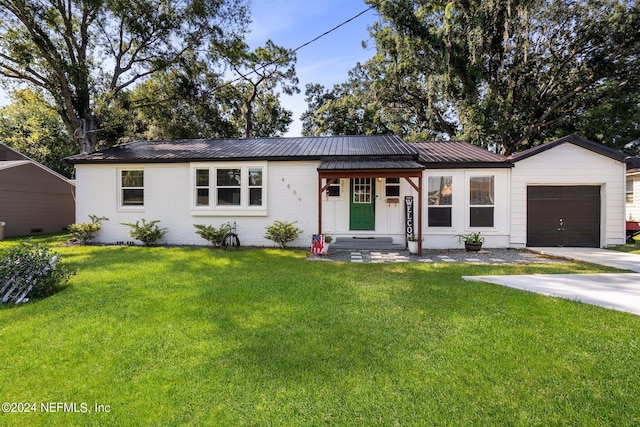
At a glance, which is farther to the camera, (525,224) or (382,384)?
(525,224)

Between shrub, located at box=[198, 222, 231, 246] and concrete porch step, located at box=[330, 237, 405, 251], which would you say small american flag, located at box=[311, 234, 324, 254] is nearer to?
concrete porch step, located at box=[330, 237, 405, 251]

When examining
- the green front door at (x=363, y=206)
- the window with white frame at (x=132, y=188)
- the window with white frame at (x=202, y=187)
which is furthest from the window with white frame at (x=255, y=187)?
the window with white frame at (x=132, y=188)

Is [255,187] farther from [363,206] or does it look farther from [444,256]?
[444,256]

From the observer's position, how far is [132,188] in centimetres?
1073

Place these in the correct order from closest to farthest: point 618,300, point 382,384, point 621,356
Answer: point 382,384, point 621,356, point 618,300

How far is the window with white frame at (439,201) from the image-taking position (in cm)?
981

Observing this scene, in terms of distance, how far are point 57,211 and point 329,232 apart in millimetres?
14882

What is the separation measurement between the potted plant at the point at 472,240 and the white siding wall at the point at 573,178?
4.45 feet

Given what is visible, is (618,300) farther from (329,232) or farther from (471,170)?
(329,232)

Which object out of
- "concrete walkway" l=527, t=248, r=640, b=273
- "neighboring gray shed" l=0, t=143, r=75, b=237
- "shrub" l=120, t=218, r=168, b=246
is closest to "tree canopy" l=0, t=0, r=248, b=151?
"neighboring gray shed" l=0, t=143, r=75, b=237

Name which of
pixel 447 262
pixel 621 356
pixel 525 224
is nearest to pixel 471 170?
pixel 525 224

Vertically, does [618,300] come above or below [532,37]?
below

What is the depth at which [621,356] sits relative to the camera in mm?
2891

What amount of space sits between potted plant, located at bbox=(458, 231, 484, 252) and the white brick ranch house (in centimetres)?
22
